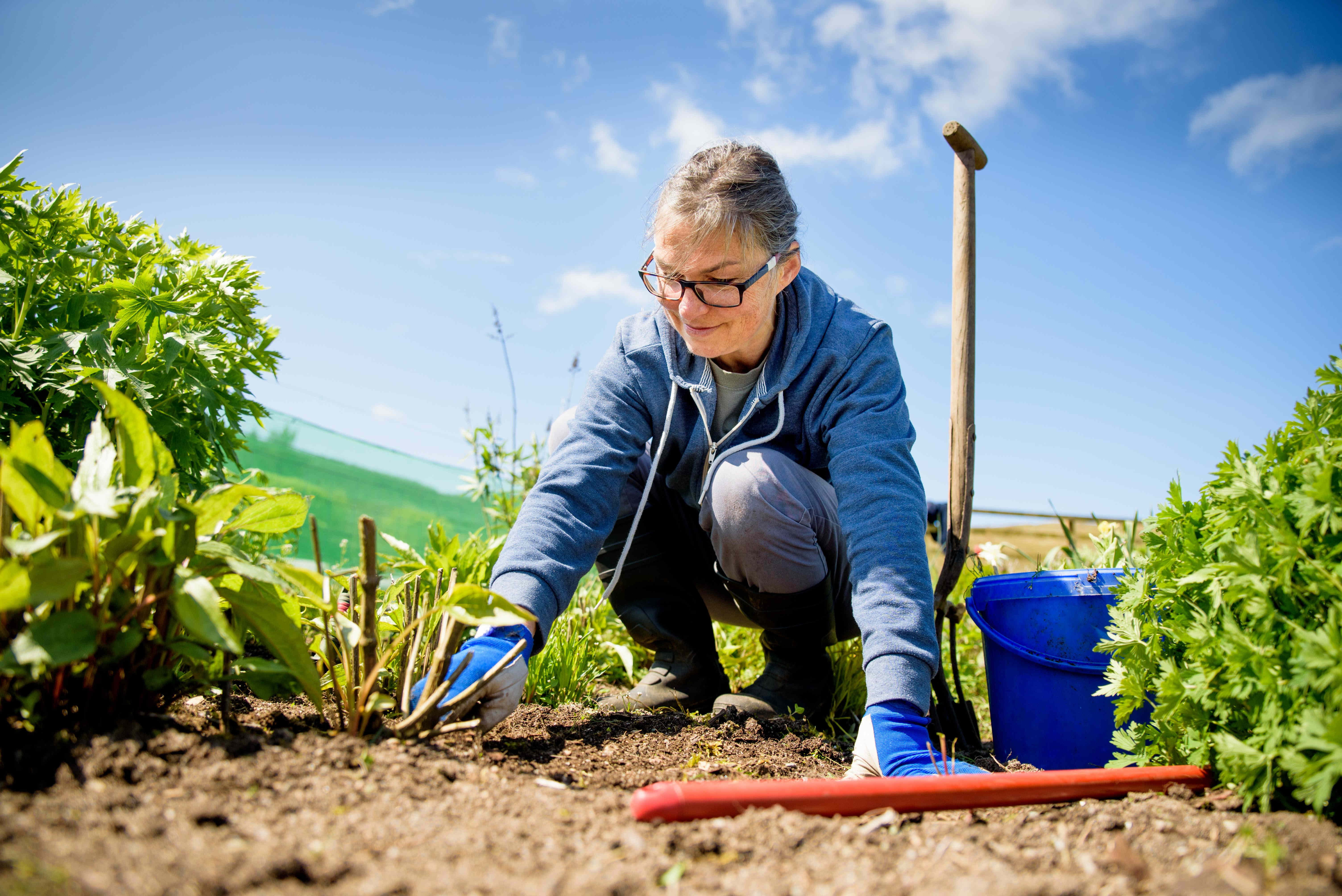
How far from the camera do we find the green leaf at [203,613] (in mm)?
Result: 1030

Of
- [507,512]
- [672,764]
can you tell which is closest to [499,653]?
[672,764]

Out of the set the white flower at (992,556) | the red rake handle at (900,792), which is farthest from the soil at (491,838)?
the white flower at (992,556)

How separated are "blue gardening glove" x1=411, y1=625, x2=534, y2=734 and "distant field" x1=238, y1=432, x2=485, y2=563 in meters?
3.18

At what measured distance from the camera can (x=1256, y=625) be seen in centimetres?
120

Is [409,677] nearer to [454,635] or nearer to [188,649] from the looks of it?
[454,635]

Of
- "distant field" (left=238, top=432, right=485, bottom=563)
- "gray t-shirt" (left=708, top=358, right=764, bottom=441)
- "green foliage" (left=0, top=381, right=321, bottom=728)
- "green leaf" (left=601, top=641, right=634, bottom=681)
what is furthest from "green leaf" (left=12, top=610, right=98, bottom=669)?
"distant field" (left=238, top=432, right=485, bottom=563)

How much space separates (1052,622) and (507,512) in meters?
2.38

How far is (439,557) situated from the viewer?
2354 mm

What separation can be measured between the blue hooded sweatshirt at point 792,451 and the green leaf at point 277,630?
47 cm

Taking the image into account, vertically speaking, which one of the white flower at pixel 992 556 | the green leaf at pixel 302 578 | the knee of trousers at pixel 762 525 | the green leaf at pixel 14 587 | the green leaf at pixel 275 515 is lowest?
the green leaf at pixel 14 587

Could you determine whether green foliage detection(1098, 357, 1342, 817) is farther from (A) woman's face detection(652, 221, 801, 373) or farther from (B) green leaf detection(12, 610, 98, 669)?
(B) green leaf detection(12, 610, 98, 669)

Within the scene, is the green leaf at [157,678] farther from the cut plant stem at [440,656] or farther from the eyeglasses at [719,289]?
the eyeglasses at [719,289]

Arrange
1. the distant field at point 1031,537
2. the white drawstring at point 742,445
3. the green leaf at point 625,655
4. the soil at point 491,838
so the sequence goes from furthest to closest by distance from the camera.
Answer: the distant field at point 1031,537
the green leaf at point 625,655
the white drawstring at point 742,445
the soil at point 491,838

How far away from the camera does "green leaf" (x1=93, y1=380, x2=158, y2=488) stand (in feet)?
3.64
